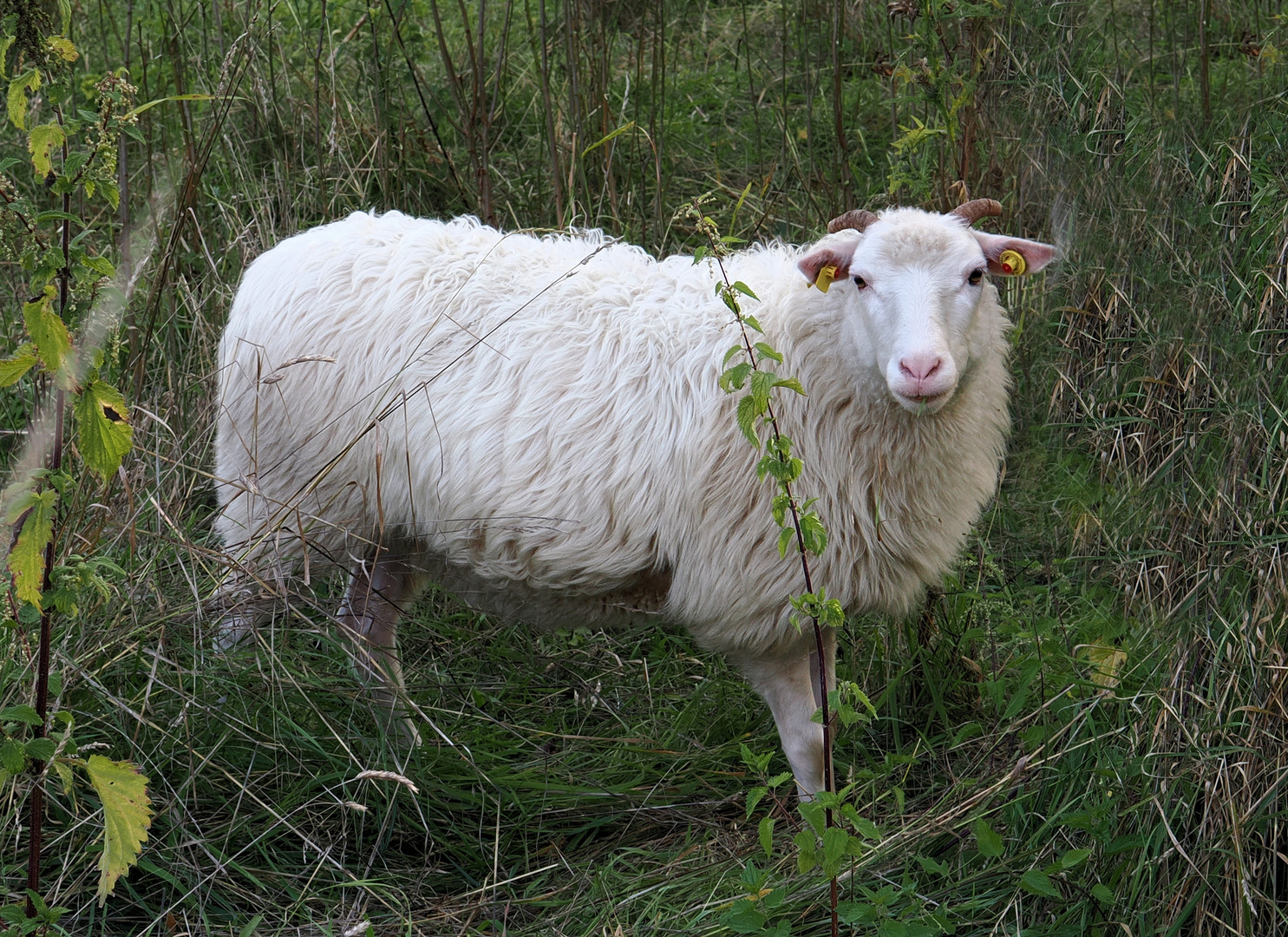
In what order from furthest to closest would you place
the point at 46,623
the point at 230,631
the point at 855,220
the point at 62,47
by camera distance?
the point at 855,220
the point at 230,631
the point at 46,623
the point at 62,47

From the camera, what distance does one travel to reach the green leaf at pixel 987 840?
2338mm

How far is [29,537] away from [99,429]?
20cm

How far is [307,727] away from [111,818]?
2.87 feet

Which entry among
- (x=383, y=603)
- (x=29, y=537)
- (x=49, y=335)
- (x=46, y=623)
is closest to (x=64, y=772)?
(x=46, y=623)

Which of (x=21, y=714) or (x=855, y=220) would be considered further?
(x=855, y=220)

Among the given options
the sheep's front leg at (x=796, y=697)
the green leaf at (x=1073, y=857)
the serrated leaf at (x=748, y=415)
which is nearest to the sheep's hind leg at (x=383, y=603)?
the sheep's front leg at (x=796, y=697)

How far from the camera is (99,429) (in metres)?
1.88

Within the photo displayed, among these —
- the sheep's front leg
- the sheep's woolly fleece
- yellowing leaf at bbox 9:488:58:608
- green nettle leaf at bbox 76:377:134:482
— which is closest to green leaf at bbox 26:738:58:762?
yellowing leaf at bbox 9:488:58:608

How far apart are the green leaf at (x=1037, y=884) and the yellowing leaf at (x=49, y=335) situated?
6.35 ft

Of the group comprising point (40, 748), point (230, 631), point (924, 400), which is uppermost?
point (924, 400)

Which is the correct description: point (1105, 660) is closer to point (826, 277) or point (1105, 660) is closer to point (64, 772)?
point (826, 277)

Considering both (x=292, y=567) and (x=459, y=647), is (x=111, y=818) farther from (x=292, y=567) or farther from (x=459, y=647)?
(x=459, y=647)

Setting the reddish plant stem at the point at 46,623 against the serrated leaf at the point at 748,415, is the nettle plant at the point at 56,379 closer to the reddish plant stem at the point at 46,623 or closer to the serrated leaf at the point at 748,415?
the reddish plant stem at the point at 46,623

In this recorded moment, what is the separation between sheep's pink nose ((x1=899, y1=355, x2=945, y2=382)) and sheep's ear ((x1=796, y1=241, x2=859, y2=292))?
38cm
